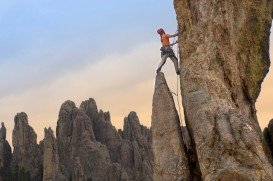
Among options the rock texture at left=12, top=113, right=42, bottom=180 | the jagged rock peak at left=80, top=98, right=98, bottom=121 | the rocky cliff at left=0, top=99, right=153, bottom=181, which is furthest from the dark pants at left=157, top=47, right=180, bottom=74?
the jagged rock peak at left=80, top=98, right=98, bottom=121

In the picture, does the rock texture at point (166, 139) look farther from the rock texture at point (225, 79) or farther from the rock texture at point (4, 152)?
the rock texture at point (4, 152)

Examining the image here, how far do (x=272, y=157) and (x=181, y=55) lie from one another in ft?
20.4

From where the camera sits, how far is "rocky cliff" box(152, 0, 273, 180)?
17.3 m

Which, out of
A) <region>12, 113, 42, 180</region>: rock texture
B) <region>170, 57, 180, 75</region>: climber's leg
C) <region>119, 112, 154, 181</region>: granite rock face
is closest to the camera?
<region>170, 57, 180, 75</region>: climber's leg

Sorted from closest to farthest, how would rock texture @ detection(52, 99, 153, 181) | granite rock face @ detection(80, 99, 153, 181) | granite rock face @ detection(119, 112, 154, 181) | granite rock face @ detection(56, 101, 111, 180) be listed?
1. rock texture @ detection(52, 99, 153, 181)
2. granite rock face @ detection(56, 101, 111, 180)
3. granite rock face @ detection(119, 112, 154, 181)
4. granite rock face @ detection(80, 99, 153, 181)

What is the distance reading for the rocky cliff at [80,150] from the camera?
92312mm

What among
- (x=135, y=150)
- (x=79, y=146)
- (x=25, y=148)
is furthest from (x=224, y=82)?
(x=79, y=146)

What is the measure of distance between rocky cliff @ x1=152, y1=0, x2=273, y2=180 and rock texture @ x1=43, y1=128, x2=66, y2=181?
7175 cm

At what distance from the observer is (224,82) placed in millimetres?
19906

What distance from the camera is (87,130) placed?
103250 mm

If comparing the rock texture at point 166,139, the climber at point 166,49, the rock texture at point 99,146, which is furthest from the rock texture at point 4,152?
the rock texture at point 166,139

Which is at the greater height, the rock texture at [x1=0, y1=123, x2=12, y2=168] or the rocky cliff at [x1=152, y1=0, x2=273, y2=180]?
the rock texture at [x1=0, y1=123, x2=12, y2=168]

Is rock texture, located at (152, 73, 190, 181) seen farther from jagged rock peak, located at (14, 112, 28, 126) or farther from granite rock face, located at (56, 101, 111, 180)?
jagged rock peak, located at (14, 112, 28, 126)

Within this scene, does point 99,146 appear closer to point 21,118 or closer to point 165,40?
point 21,118
